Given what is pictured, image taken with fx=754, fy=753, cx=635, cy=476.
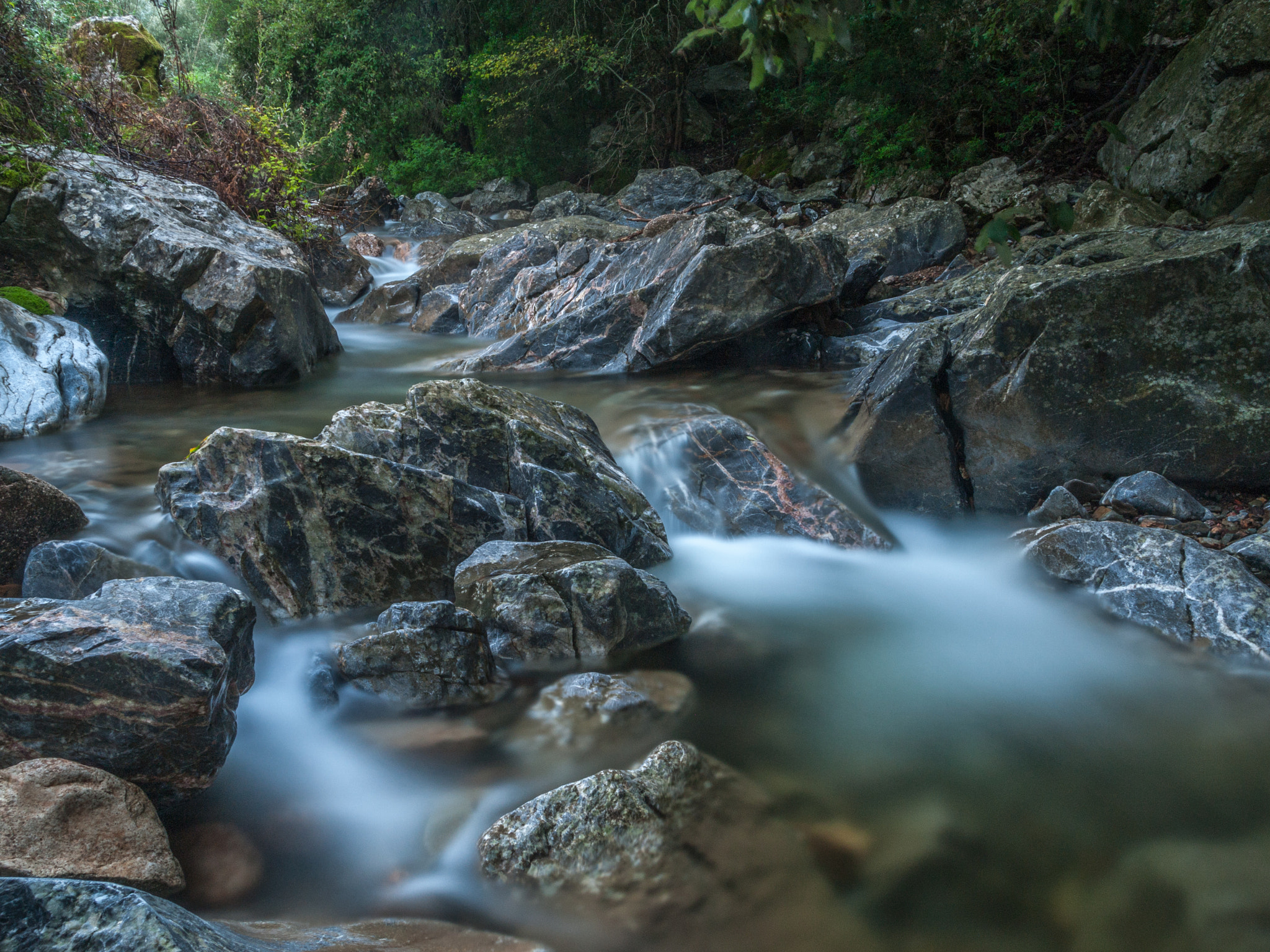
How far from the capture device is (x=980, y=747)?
330cm

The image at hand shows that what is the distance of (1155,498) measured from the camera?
4.77 metres

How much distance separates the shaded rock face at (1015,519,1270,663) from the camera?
3.72 metres

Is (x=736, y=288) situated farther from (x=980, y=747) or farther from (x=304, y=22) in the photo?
(x=304, y=22)

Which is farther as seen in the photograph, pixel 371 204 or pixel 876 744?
pixel 371 204

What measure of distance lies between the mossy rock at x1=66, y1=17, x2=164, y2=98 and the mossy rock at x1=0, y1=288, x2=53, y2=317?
11.9ft

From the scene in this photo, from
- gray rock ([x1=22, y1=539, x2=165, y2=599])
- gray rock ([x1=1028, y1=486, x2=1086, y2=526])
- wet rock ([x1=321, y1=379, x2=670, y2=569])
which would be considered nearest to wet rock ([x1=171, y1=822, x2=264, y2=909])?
gray rock ([x1=22, y1=539, x2=165, y2=599])

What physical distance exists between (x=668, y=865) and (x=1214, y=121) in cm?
1102

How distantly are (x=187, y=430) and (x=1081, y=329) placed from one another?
702cm

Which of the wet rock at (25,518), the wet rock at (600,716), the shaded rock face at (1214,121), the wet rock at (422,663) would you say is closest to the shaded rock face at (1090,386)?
the wet rock at (600,716)

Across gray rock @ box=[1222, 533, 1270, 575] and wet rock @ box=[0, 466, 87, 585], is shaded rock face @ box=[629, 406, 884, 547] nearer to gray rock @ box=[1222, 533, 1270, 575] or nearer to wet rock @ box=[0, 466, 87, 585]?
gray rock @ box=[1222, 533, 1270, 575]

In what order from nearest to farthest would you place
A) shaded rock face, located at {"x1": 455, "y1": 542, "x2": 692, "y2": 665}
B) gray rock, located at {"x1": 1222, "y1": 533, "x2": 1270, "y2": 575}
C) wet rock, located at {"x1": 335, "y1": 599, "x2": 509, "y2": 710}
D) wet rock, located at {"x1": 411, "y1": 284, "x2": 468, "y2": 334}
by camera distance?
wet rock, located at {"x1": 335, "y1": 599, "x2": 509, "y2": 710} → shaded rock face, located at {"x1": 455, "y1": 542, "x2": 692, "y2": 665} → gray rock, located at {"x1": 1222, "y1": 533, "x2": 1270, "y2": 575} → wet rock, located at {"x1": 411, "y1": 284, "x2": 468, "y2": 334}

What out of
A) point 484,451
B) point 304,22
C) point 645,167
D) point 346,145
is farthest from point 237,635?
point 304,22

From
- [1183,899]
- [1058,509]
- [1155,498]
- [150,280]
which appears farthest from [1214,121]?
[150,280]

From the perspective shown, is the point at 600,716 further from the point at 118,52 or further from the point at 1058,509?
the point at 118,52
